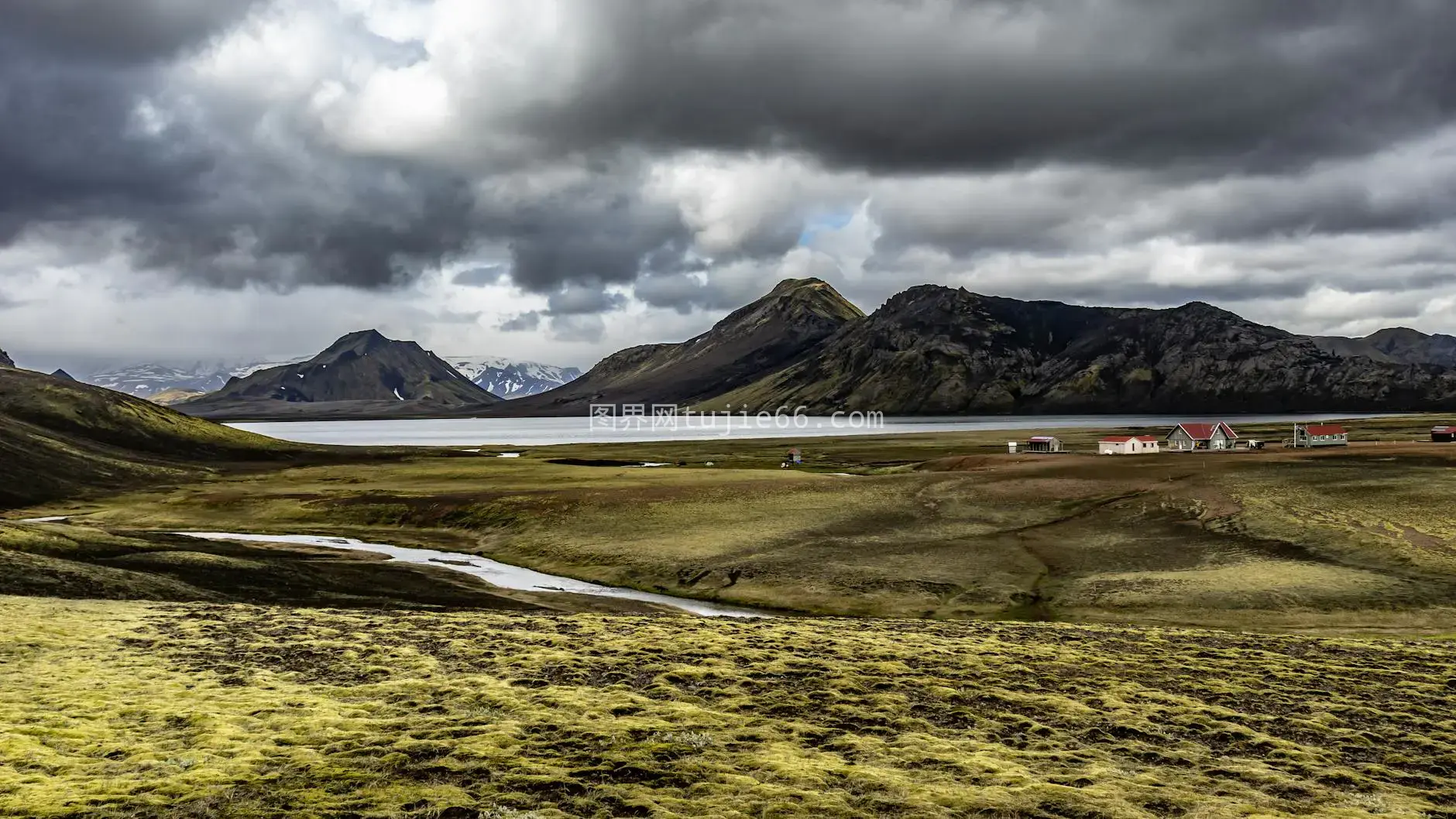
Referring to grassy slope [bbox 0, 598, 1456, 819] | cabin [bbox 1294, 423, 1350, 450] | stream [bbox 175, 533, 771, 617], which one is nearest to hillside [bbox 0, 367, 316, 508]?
stream [bbox 175, 533, 771, 617]

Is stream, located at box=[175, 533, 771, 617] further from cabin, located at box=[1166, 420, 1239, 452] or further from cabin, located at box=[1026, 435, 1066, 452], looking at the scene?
cabin, located at box=[1166, 420, 1239, 452]

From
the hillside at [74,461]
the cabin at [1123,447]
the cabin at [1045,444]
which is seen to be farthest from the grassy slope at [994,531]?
the cabin at [1045,444]

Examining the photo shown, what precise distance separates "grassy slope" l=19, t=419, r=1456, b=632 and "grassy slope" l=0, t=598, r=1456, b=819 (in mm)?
13982

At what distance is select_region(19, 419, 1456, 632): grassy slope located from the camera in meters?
55.7

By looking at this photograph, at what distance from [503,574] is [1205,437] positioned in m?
112

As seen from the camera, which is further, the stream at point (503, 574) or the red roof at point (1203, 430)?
the red roof at point (1203, 430)

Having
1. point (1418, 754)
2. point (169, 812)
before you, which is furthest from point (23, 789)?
point (1418, 754)

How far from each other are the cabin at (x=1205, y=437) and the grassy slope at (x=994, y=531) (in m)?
23.1

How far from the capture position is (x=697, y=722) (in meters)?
25.3

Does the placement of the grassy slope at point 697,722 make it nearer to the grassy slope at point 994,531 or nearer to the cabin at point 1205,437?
the grassy slope at point 994,531

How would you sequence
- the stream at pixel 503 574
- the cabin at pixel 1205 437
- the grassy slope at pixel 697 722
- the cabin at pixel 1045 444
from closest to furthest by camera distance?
the grassy slope at pixel 697 722
the stream at pixel 503 574
the cabin at pixel 1205 437
the cabin at pixel 1045 444

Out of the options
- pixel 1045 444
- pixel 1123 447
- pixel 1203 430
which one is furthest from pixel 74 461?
pixel 1203 430

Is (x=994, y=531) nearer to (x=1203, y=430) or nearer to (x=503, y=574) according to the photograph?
(x=503, y=574)

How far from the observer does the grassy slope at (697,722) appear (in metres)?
19.0
